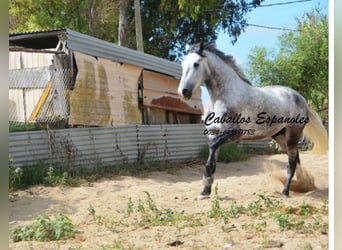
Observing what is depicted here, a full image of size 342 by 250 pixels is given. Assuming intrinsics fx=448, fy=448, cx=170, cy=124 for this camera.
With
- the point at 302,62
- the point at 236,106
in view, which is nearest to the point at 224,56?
the point at 236,106

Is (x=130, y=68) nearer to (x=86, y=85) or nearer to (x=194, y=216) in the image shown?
(x=86, y=85)

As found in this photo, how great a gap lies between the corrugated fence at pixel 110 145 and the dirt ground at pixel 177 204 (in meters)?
0.19

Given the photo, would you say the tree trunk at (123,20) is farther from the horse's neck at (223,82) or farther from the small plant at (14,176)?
the small plant at (14,176)

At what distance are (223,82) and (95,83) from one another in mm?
1222

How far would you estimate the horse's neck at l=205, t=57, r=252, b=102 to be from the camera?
386 cm

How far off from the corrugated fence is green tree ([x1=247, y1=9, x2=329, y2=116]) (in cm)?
60

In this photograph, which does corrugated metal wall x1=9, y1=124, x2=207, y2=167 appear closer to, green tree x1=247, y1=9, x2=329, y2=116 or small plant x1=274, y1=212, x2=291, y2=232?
green tree x1=247, y1=9, x2=329, y2=116

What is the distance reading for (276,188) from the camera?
417 centimetres

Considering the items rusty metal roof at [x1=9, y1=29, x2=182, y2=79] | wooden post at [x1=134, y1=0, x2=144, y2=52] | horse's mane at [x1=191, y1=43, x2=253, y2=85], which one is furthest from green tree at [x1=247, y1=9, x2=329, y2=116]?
wooden post at [x1=134, y1=0, x2=144, y2=52]

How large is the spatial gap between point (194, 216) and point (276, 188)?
1.09 metres

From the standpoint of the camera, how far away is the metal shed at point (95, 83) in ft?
13.1

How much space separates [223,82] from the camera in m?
3.91

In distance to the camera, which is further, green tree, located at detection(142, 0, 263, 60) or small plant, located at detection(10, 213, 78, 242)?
green tree, located at detection(142, 0, 263, 60)

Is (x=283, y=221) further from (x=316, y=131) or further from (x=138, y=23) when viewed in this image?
(x=138, y=23)
